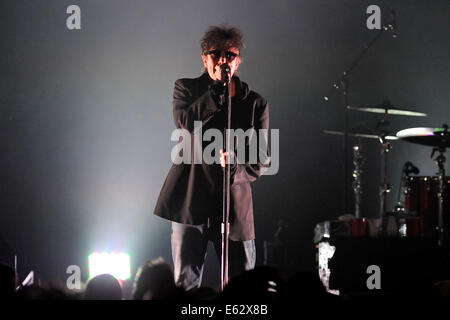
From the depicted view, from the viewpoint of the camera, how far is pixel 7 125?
4.67m

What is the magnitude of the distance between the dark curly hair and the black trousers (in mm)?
823

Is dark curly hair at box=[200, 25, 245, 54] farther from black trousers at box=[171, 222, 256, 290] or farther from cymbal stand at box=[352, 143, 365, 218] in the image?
cymbal stand at box=[352, 143, 365, 218]

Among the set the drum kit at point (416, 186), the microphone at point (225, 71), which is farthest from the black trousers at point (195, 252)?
the drum kit at point (416, 186)

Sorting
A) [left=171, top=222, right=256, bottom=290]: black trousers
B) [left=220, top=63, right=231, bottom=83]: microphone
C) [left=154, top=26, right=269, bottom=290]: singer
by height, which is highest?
[left=220, top=63, right=231, bottom=83]: microphone

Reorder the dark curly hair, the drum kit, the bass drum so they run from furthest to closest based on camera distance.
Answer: the bass drum, the drum kit, the dark curly hair

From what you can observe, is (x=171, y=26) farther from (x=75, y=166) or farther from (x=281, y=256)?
(x=281, y=256)

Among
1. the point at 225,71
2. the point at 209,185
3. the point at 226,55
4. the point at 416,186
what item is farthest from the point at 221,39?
the point at 416,186

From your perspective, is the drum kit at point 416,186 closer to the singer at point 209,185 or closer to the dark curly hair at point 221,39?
the singer at point 209,185

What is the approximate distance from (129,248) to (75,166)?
0.75 meters

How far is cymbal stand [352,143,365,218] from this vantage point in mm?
5148

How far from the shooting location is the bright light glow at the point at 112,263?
4426mm

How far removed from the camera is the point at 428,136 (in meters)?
4.46

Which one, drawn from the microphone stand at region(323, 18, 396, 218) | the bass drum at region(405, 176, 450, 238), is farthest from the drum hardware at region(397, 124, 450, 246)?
the microphone stand at region(323, 18, 396, 218)
